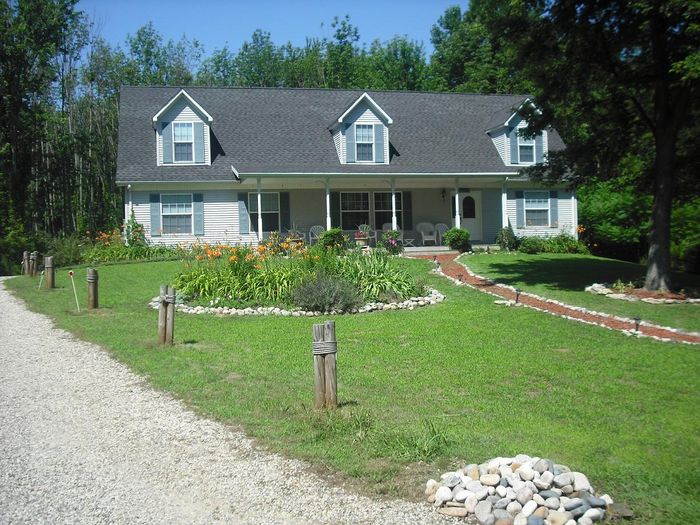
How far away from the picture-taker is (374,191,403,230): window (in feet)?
88.6

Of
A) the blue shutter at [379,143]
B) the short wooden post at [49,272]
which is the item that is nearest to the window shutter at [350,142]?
the blue shutter at [379,143]

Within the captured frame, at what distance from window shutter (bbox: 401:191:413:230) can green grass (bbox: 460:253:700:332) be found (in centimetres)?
481

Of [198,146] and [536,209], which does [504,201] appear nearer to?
[536,209]

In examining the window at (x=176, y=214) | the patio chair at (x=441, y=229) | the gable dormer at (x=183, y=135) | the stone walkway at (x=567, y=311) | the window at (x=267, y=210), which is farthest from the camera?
the patio chair at (x=441, y=229)

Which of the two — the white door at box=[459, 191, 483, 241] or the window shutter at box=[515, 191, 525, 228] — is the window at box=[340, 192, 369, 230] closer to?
the white door at box=[459, 191, 483, 241]

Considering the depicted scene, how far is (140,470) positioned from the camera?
5.31 meters

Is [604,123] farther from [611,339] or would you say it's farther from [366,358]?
[366,358]

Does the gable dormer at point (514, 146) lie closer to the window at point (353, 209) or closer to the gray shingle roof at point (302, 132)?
the gray shingle roof at point (302, 132)

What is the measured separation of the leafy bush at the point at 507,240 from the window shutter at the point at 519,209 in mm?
2305

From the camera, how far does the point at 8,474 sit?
524 centimetres

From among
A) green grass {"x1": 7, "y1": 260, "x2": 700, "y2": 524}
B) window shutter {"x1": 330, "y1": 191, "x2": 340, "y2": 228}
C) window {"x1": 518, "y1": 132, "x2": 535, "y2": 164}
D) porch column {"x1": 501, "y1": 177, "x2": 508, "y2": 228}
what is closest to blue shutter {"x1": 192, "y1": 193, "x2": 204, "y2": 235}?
window shutter {"x1": 330, "y1": 191, "x2": 340, "y2": 228}

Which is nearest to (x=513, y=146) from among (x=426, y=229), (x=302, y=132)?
(x=426, y=229)

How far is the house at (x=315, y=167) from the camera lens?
24.9m

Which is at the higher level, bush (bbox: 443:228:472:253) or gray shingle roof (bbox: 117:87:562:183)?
gray shingle roof (bbox: 117:87:562:183)
